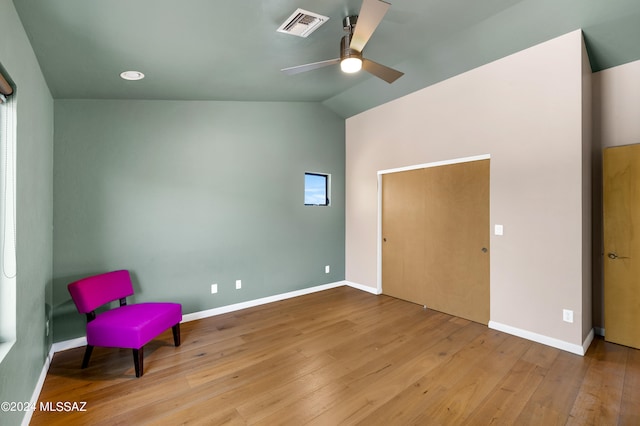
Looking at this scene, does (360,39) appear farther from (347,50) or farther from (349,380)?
(349,380)

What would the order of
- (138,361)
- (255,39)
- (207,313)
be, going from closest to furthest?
(255,39) < (138,361) < (207,313)

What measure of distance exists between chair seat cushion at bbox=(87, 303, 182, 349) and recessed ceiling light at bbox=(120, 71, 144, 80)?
2168 millimetres

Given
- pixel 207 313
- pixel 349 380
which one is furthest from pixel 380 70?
pixel 207 313

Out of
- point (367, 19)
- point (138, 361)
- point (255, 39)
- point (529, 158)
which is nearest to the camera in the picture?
point (367, 19)

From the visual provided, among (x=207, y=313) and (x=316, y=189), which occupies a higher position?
(x=316, y=189)

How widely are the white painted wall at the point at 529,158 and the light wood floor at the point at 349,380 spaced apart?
0.45 metres

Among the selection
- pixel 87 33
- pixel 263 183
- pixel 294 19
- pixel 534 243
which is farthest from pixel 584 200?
pixel 87 33

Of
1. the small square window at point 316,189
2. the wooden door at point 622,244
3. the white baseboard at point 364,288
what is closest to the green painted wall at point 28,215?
the small square window at point 316,189

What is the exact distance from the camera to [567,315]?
108 inches

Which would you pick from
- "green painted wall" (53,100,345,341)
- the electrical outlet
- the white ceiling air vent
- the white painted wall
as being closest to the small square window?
"green painted wall" (53,100,345,341)

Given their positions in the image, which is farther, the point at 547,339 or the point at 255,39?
the point at 547,339

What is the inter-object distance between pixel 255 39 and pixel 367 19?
92 cm

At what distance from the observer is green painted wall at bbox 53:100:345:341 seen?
291 cm

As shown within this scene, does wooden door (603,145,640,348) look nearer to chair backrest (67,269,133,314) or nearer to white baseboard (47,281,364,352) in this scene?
white baseboard (47,281,364,352)
